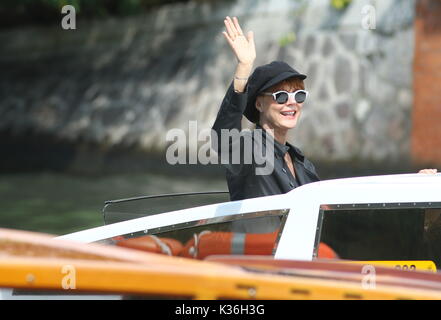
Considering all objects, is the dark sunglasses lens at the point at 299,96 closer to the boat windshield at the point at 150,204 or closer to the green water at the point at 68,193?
the boat windshield at the point at 150,204

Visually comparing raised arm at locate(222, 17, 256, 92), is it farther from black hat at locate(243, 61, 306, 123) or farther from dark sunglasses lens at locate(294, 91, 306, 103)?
dark sunglasses lens at locate(294, 91, 306, 103)

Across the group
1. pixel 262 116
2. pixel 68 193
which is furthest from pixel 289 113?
pixel 68 193

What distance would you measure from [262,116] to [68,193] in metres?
7.79

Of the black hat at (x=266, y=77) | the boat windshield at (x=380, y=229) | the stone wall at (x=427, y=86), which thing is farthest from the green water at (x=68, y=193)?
the boat windshield at (x=380, y=229)

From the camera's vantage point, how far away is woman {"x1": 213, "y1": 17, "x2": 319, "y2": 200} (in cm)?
384

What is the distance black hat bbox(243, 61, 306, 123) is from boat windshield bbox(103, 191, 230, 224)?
17.8 inches

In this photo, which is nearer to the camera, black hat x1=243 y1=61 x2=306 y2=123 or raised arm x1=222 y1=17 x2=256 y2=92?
raised arm x1=222 y1=17 x2=256 y2=92

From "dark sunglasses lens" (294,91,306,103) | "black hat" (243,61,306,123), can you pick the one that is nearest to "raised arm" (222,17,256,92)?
"black hat" (243,61,306,123)

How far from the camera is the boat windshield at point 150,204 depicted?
12.9 feet

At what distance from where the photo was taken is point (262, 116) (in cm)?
417

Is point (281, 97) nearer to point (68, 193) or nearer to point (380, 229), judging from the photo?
point (380, 229)

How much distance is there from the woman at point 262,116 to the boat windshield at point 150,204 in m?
0.34

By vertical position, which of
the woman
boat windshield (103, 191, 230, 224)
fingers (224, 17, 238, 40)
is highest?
fingers (224, 17, 238, 40)
